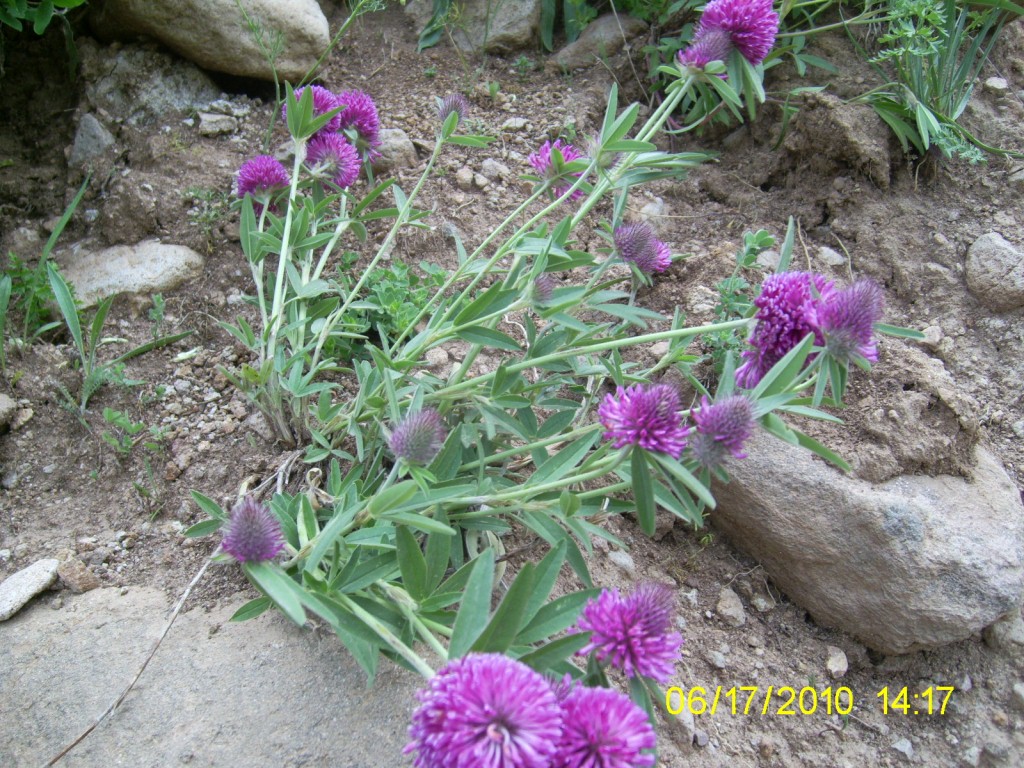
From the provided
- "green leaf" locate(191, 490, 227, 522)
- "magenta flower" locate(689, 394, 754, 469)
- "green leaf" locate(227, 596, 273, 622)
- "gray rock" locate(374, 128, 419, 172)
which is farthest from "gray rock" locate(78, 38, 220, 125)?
"magenta flower" locate(689, 394, 754, 469)

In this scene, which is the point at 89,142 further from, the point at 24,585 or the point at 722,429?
the point at 722,429

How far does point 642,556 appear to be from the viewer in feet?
8.79

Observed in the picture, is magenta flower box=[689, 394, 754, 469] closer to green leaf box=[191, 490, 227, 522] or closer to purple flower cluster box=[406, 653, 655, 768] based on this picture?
purple flower cluster box=[406, 653, 655, 768]

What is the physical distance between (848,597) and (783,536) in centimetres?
28

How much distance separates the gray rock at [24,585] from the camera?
2.23 m

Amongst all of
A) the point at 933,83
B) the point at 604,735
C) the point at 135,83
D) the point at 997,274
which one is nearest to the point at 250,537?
the point at 604,735

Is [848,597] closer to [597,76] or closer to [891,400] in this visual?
[891,400]

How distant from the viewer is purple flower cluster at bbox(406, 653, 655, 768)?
4.00ft

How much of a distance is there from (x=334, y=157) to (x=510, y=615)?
1909 mm

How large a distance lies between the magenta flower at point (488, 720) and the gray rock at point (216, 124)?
3.09 m

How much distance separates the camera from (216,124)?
11.8ft

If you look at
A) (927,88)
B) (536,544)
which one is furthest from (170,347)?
(927,88)

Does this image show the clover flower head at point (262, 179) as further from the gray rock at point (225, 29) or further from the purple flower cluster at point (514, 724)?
the purple flower cluster at point (514, 724)

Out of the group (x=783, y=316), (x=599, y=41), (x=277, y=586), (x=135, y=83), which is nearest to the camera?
(x=277, y=586)
